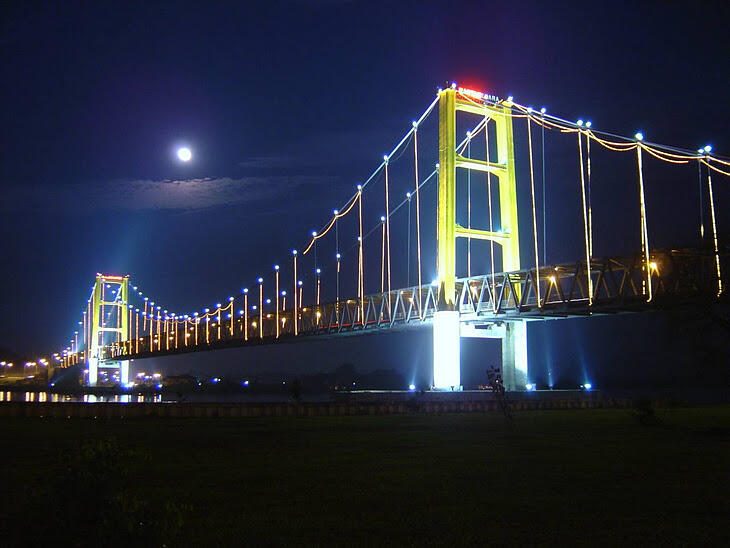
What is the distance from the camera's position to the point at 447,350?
4719cm

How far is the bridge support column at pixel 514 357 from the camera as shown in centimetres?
4819

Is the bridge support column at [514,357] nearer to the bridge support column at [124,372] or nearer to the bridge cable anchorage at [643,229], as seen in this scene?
the bridge cable anchorage at [643,229]

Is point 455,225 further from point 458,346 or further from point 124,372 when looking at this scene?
point 124,372

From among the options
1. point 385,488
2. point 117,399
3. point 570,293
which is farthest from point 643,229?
point 117,399

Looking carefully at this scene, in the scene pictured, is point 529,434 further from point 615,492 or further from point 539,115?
point 539,115

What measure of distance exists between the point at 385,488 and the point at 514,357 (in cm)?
3734

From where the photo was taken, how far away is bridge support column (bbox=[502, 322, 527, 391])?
4819 centimetres

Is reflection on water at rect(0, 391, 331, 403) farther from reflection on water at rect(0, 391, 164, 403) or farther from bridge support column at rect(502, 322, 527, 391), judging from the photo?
bridge support column at rect(502, 322, 527, 391)

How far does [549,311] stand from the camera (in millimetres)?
44750

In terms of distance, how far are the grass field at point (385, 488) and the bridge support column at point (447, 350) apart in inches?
901

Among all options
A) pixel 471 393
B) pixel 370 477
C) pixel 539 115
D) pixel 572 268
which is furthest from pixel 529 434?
pixel 539 115

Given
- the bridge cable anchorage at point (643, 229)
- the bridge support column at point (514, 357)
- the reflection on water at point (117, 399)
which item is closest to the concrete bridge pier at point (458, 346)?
the bridge support column at point (514, 357)

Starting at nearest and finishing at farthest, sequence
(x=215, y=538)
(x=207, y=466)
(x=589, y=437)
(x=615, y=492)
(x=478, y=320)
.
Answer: (x=215, y=538) < (x=615, y=492) < (x=207, y=466) < (x=589, y=437) < (x=478, y=320)

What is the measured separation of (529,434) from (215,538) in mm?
15544
